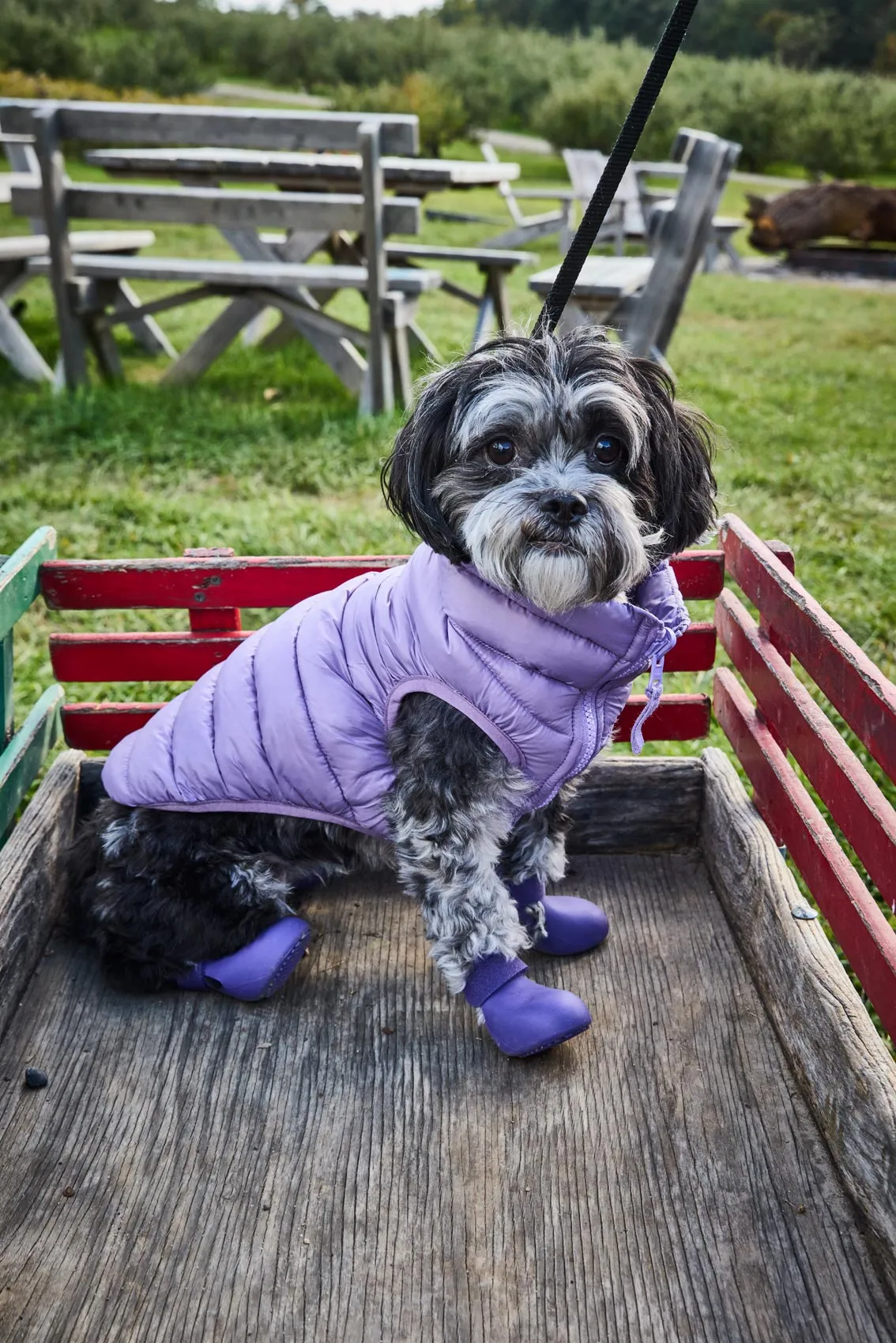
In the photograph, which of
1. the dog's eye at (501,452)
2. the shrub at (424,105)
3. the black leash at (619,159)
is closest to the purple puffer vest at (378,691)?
the dog's eye at (501,452)

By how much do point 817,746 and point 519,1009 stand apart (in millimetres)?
842

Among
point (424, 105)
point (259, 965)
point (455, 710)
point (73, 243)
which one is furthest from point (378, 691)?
point (424, 105)

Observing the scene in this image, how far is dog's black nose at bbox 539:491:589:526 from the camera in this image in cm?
203

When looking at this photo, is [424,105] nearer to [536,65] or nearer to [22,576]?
[536,65]

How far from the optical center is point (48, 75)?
26812mm

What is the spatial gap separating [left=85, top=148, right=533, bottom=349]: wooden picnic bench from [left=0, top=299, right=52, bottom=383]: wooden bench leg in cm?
130

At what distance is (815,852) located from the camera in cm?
246

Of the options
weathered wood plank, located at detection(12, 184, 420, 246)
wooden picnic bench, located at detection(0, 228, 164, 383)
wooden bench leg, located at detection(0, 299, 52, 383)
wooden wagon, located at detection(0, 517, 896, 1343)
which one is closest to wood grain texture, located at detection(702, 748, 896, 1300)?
wooden wagon, located at detection(0, 517, 896, 1343)

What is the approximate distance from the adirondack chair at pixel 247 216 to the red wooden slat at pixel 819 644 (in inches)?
165

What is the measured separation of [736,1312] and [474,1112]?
0.63 m

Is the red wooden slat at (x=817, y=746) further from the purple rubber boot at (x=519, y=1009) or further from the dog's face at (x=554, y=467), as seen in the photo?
the purple rubber boot at (x=519, y=1009)

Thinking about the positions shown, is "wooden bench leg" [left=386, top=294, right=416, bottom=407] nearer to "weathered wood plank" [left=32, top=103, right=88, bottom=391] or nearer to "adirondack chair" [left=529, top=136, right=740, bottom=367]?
"adirondack chair" [left=529, top=136, right=740, bottom=367]

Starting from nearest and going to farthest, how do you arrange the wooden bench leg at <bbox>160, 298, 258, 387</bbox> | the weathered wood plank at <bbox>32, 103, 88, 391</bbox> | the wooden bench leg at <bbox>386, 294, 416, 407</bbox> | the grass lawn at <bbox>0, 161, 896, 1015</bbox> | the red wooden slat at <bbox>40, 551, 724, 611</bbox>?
the red wooden slat at <bbox>40, 551, 724, 611</bbox> → the grass lawn at <bbox>0, 161, 896, 1015</bbox> → the weathered wood plank at <bbox>32, 103, 88, 391</bbox> → the wooden bench leg at <bbox>386, 294, 416, 407</bbox> → the wooden bench leg at <bbox>160, 298, 258, 387</bbox>

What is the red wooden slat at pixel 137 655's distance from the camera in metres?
3.06
